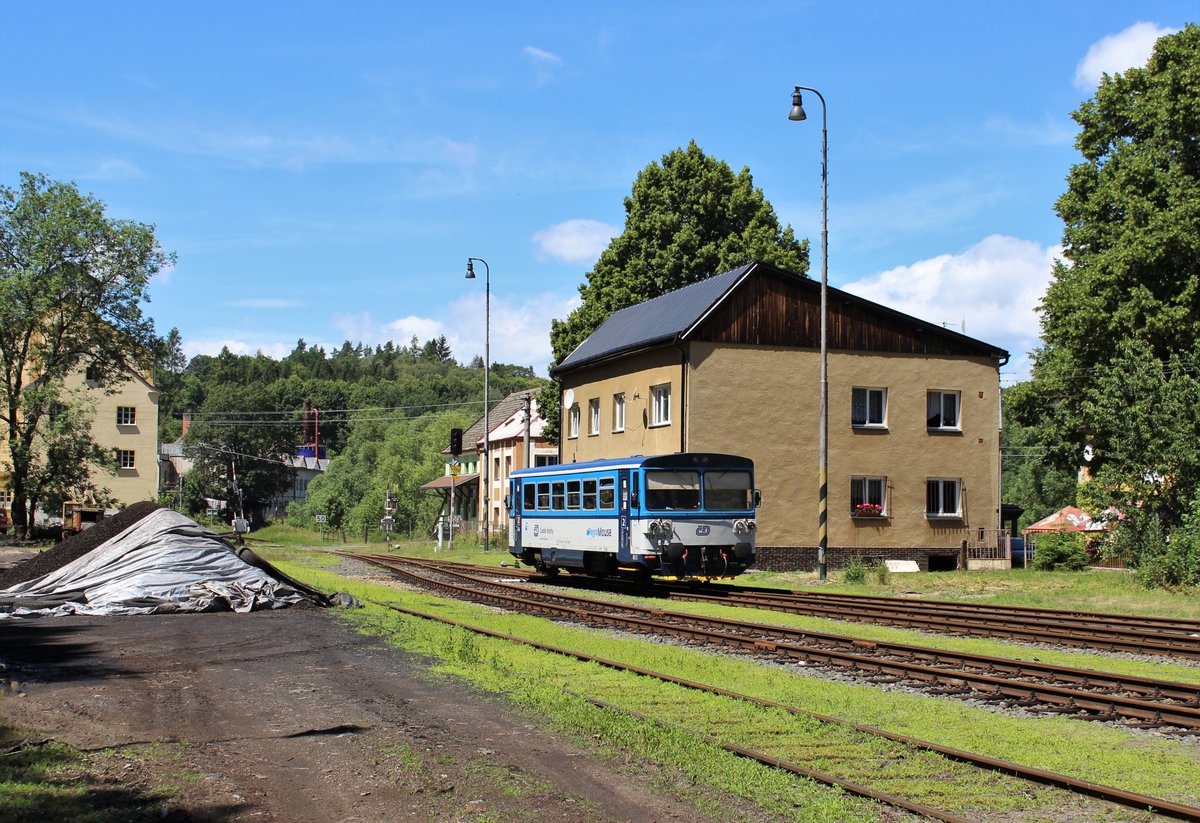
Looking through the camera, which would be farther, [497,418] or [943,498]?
[497,418]

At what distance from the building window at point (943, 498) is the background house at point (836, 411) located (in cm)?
4

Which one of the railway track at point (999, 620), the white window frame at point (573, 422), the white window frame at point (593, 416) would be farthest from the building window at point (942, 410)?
the railway track at point (999, 620)

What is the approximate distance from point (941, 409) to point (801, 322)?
5618mm

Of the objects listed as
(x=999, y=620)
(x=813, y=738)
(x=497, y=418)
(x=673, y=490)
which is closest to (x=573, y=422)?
(x=673, y=490)

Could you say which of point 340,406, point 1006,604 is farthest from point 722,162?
point 340,406

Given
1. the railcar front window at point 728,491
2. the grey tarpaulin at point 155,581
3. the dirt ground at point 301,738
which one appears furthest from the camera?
the railcar front window at point 728,491

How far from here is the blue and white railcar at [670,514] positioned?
2359 centimetres

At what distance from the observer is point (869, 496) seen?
116 ft

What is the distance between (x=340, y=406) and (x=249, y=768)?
160m

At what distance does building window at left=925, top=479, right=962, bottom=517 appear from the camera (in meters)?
36.2

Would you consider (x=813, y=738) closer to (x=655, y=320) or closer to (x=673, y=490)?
(x=673, y=490)

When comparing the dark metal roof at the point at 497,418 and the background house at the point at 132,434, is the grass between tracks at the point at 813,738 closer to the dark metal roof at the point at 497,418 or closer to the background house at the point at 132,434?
the background house at the point at 132,434

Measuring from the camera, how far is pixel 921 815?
266 inches

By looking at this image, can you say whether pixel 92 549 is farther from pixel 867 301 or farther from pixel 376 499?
pixel 376 499
